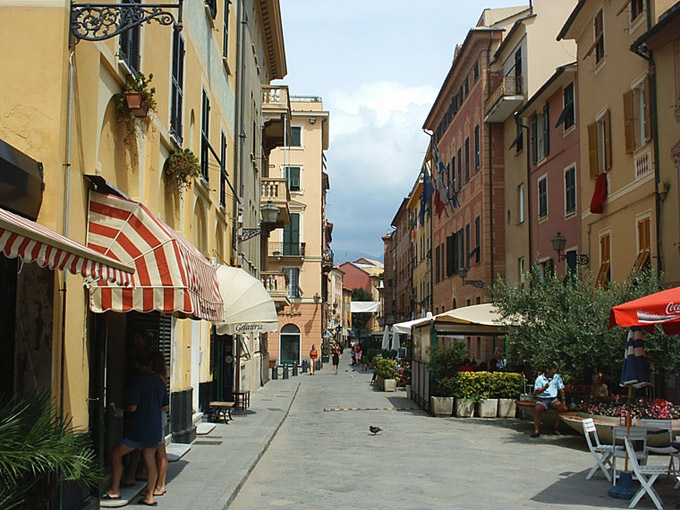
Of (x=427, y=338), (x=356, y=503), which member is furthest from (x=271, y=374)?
(x=356, y=503)

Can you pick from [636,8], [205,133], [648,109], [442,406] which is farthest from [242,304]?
[636,8]

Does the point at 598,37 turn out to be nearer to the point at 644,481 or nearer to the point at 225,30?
the point at 225,30

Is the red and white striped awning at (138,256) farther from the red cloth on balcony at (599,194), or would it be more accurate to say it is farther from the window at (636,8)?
the red cloth on balcony at (599,194)

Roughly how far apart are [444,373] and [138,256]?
14788 mm

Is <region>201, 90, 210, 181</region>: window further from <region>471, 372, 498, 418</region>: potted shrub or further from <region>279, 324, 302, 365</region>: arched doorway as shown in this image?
<region>279, 324, 302, 365</region>: arched doorway

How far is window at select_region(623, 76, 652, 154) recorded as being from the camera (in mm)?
19750

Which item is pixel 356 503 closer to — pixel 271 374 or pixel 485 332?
pixel 485 332

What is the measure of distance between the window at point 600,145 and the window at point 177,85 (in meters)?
12.6

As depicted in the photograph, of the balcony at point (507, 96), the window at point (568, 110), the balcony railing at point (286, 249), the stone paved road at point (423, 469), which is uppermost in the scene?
the balcony at point (507, 96)

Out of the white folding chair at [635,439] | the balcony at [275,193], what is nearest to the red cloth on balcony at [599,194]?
the white folding chair at [635,439]

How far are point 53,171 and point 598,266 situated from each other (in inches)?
728

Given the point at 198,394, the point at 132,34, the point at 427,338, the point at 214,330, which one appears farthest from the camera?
the point at 427,338

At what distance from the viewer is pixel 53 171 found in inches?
302

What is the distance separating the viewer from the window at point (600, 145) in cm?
2230
